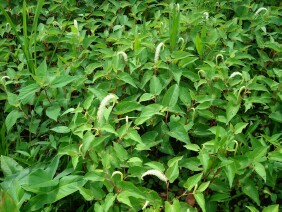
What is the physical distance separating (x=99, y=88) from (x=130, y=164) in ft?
1.52

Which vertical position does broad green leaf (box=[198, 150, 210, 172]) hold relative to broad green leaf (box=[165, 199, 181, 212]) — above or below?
above

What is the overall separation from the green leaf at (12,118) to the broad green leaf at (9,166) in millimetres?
162

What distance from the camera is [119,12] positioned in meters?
2.73

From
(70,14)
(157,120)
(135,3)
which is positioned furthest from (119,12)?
(157,120)

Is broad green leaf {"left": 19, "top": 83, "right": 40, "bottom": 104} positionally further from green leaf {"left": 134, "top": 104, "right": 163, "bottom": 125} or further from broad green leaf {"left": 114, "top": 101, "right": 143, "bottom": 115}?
green leaf {"left": 134, "top": 104, "right": 163, "bottom": 125}

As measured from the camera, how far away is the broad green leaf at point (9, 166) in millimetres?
1746

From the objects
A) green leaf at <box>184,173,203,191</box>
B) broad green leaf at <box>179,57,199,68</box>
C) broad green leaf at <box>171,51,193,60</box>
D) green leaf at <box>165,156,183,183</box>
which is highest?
broad green leaf at <box>171,51,193,60</box>

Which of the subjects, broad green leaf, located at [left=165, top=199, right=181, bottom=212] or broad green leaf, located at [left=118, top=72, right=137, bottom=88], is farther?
broad green leaf, located at [left=118, top=72, right=137, bottom=88]

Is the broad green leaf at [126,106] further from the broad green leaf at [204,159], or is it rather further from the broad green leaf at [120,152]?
the broad green leaf at [204,159]

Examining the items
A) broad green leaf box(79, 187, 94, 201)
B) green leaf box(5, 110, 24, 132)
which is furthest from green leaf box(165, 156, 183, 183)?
green leaf box(5, 110, 24, 132)

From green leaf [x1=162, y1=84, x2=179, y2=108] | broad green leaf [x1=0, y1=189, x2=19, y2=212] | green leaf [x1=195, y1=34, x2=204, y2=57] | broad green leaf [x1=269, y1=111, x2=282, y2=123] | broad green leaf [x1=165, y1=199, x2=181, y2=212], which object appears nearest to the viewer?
broad green leaf [x1=0, y1=189, x2=19, y2=212]

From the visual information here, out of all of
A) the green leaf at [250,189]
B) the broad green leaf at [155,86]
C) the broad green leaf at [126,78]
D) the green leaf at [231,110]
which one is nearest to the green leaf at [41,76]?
the broad green leaf at [126,78]

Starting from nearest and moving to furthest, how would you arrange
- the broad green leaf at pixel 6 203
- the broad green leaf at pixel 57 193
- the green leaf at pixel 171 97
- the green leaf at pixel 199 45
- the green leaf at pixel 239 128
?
the broad green leaf at pixel 6 203
the broad green leaf at pixel 57 193
the green leaf at pixel 239 128
the green leaf at pixel 171 97
the green leaf at pixel 199 45

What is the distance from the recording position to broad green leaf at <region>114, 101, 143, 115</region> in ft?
5.66
